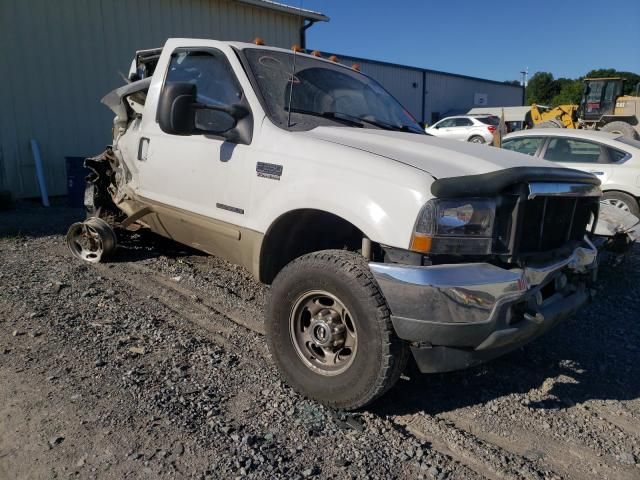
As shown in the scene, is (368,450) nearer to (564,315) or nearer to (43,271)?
(564,315)

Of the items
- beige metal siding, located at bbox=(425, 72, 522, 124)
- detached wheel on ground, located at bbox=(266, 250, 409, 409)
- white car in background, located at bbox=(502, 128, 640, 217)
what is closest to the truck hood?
detached wheel on ground, located at bbox=(266, 250, 409, 409)

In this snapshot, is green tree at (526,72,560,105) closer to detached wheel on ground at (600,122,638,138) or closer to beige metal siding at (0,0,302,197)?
detached wheel on ground at (600,122,638,138)

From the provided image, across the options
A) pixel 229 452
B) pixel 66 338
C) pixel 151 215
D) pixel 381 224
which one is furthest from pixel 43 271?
pixel 381 224

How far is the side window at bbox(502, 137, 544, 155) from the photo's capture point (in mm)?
8430

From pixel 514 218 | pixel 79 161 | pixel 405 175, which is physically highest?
pixel 405 175

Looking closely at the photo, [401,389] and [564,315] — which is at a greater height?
[564,315]

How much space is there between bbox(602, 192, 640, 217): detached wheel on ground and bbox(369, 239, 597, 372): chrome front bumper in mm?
6364

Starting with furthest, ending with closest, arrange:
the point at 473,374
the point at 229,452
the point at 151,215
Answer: the point at 151,215
the point at 473,374
the point at 229,452

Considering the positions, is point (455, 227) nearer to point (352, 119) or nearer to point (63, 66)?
point (352, 119)

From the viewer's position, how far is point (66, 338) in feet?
11.9

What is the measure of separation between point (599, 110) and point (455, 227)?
2144cm

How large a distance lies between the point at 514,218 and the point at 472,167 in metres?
0.40

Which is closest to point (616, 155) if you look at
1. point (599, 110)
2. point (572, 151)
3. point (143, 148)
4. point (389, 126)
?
point (572, 151)

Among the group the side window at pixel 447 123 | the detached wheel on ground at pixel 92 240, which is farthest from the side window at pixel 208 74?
the side window at pixel 447 123
